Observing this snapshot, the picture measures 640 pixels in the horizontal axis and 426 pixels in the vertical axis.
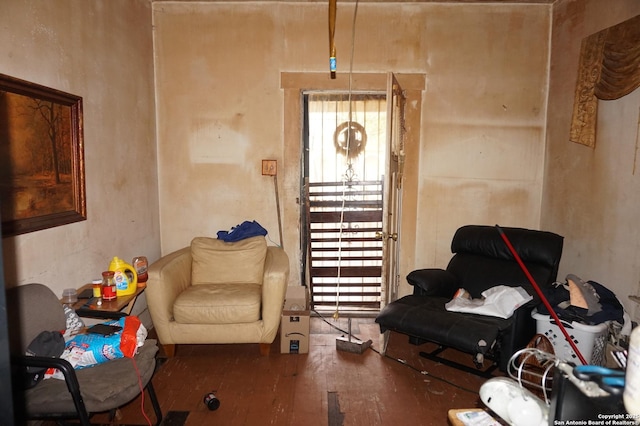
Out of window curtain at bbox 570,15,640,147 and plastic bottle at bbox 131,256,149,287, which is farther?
plastic bottle at bbox 131,256,149,287

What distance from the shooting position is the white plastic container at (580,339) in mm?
2400

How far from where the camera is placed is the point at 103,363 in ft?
6.39

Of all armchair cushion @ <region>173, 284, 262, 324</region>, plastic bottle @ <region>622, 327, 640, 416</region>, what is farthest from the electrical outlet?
plastic bottle @ <region>622, 327, 640, 416</region>

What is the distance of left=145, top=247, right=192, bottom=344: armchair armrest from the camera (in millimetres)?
2811

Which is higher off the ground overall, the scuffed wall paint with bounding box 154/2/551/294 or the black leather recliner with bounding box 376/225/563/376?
the scuffed wall paint with bounding box 154/2/551/294

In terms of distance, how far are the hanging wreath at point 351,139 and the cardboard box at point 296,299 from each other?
1.65 m

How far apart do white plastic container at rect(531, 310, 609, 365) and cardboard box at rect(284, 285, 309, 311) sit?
5.61 ft

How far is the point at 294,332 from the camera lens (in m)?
3.05

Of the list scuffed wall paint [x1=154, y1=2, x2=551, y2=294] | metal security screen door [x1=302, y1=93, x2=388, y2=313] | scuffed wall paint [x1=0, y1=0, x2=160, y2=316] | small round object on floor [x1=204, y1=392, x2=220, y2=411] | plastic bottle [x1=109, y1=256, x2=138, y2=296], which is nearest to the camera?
scuffed wall paint [x1=0, y1=0, x2=160, y2=316]

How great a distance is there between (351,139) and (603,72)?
2.31 meters

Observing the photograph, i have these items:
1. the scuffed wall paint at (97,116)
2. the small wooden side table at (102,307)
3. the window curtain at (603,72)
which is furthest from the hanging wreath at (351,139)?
the small wooden side table at (102,307)

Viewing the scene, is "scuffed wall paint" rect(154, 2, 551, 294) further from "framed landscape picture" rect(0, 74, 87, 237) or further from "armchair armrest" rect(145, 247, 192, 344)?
"framed landscape picture" rect(0, 74, 87, 237)

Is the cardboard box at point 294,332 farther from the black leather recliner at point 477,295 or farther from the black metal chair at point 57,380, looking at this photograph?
the black metal chair at point 57,380

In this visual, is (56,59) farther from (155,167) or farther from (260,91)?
(260,91)
